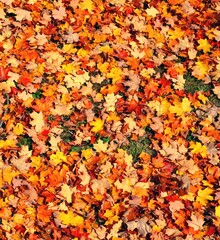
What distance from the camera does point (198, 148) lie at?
3.75 m

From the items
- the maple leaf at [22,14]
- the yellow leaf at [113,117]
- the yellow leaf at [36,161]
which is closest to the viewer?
the yellow leaf at [36,161]

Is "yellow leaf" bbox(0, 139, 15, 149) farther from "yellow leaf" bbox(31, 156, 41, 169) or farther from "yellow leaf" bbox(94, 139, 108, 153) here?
"yellow leaf" bbox(94, 139, 108, 153)

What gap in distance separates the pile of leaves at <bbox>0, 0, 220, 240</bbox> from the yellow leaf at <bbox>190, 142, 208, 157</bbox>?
0.01m

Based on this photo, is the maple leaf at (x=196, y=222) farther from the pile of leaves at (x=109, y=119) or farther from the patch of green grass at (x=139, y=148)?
the patch of green grass at (x=139, y=148)

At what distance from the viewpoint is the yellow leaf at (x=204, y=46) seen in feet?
15.0

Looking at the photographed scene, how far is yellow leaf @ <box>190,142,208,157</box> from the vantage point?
3730mm

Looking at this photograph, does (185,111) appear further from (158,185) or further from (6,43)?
(6,43)

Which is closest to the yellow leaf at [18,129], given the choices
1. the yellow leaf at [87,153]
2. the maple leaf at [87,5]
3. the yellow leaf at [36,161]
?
the yellow leaf at [36,161]

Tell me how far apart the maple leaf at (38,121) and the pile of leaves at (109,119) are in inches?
0.6

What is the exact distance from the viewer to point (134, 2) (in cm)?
488

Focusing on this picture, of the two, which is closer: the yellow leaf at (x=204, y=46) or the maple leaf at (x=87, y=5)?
the yellow leaf at (x=204, y=46)

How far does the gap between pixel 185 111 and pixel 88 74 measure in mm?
1120

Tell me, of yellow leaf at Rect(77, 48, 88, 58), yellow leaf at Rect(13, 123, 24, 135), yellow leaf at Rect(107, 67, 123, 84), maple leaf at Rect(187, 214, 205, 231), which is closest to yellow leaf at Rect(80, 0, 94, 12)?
yellow leaf at Rect(77, 48, 88, 58)

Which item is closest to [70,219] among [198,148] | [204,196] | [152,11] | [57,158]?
[57,158]
